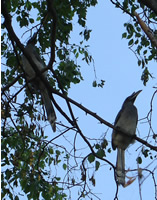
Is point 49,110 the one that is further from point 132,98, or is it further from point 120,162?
point 132,98

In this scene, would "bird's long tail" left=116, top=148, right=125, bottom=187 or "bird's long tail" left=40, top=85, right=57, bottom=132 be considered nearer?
"bird's long tail" left=40, top=85, right=57, bottom=132

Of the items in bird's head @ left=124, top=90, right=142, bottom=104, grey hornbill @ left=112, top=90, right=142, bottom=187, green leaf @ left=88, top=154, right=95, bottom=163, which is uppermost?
bird's head @ left=124, top=90, right=142, bottom=104

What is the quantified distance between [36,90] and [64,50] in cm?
69

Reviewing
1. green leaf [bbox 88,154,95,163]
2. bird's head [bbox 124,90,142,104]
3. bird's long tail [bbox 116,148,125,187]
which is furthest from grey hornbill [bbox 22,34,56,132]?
bird's head [bbox 124,90,142,104]

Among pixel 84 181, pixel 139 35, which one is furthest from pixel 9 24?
pixel 139 35

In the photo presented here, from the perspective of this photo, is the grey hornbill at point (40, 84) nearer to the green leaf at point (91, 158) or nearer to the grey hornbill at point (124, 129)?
the green leaf at point (91, 158)

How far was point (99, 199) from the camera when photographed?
12.0 feet

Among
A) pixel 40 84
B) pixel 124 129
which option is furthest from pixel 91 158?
pixel 40 84

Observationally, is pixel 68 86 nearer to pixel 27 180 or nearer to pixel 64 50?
Answer: pixel 64 50

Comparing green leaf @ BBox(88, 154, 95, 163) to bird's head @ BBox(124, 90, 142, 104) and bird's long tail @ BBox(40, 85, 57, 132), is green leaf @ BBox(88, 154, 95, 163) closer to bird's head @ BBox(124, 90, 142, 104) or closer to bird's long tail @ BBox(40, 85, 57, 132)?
bird's long tail @ BBox(40, 85, 57, 132)

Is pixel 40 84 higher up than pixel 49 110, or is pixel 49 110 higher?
pixel 40 84

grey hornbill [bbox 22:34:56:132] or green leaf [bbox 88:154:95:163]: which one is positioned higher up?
grey hornbill [bbox 22:34:56:132]

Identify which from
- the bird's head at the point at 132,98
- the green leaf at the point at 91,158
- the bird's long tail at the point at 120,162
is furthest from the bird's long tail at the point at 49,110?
the bird's head at the point at 132,98

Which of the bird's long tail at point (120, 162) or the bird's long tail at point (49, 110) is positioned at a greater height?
the bird's long tail at point (49, 110)
